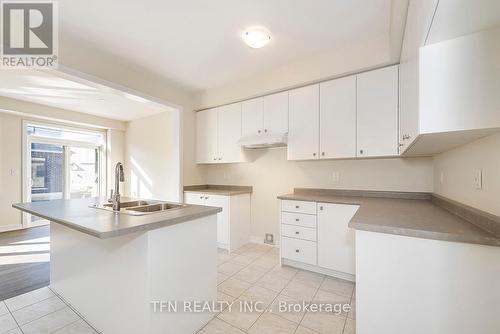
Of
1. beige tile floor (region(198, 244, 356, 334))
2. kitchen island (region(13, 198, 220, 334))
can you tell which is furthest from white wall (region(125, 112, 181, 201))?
kitchen island (region(13, 198, 220, 334))

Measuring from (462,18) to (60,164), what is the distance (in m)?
6.87

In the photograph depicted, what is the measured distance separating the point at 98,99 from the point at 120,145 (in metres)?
2.01

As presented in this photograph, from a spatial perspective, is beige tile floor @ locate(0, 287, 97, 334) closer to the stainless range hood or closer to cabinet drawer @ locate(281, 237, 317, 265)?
cabinet drawer @ locate(281, 237, 317, 265)

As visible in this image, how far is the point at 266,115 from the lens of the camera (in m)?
3.10

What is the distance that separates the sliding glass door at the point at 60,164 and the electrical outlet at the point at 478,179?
6.67 m

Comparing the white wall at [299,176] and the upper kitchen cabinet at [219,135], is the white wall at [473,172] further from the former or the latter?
the upper kitchen cabinet at [219,135]

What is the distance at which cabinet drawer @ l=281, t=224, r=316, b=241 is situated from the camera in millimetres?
2496

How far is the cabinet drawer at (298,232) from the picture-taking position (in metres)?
2.50

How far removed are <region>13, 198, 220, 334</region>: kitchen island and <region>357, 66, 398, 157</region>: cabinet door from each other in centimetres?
180

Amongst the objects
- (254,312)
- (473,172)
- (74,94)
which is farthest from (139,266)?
(74,94)

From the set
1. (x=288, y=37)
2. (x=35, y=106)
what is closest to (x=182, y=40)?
(x=288, y=37)

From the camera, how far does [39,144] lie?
15.4 feet

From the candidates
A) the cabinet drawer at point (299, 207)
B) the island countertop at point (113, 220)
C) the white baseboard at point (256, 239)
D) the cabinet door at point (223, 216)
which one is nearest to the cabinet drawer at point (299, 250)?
the cabinet drawer at point (299, 207)

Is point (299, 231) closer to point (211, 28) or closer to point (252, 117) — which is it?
point (252, 117)
